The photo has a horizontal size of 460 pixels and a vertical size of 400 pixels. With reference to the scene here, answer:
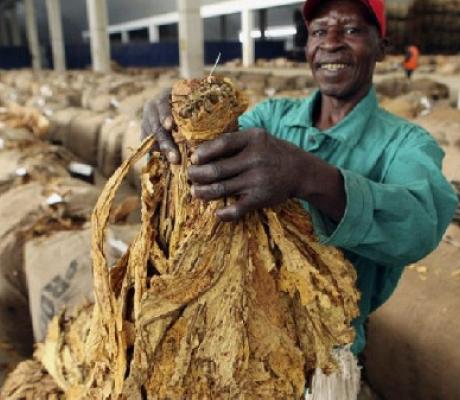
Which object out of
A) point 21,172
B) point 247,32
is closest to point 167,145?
point 21,172

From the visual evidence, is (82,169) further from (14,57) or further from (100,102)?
(14,57)

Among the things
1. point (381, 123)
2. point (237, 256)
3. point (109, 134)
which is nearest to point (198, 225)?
point (237, 256)

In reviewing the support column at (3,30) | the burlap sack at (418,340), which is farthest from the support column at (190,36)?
the support column at (3,30)

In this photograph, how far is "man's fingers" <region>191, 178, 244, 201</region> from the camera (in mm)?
548

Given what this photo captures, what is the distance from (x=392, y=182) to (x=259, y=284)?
0.25m

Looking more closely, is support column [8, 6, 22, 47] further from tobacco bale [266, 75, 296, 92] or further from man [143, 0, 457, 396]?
man [143, 0, 457, 396]

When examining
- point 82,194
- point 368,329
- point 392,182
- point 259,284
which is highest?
point 392,182

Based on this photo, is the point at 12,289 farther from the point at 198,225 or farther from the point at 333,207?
the point at 333,207

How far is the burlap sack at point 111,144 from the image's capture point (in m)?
3.48

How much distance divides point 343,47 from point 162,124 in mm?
384

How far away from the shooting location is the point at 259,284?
0.71m

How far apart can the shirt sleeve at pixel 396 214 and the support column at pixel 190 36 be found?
745 cm

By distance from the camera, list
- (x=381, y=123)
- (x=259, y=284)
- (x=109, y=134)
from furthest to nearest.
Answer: (x=109, y=134), (x=381, y=123), (x=259, y=284)

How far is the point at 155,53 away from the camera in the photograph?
16.8 meters
